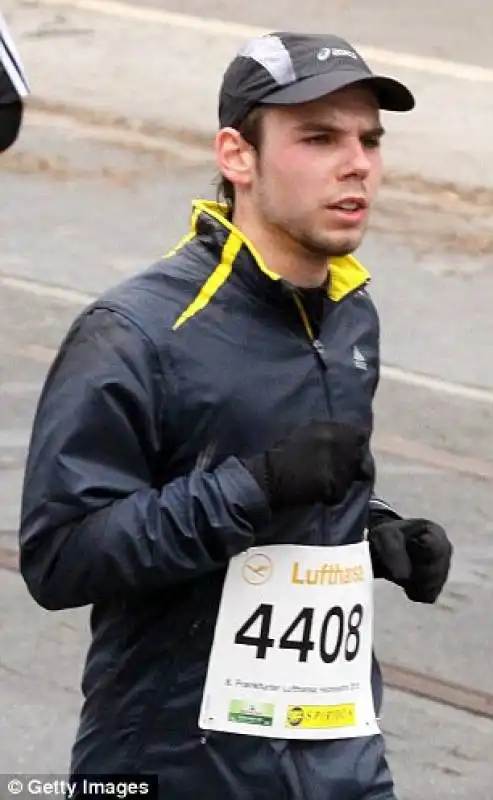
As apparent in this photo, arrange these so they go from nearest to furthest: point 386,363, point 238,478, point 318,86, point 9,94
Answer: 1. point 238,478
2. point 318,86
3. point 9,94
4. point 386,363

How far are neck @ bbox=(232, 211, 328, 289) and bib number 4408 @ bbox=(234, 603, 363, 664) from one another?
0.63 metres

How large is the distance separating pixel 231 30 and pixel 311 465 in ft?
27.1

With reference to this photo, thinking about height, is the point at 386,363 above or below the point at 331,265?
below

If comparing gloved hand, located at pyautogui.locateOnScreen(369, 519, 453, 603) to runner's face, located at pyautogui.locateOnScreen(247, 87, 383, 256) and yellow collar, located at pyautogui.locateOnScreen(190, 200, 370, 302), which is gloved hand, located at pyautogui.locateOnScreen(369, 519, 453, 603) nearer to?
yellow collar, located at pyautogui.locateOnScreen(190, 200, 370, 302)

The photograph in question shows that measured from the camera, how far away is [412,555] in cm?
360

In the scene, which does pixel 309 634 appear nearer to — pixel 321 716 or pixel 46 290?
pixel 321 716

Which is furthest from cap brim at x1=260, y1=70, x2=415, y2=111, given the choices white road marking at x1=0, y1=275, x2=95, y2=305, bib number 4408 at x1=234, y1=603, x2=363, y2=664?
white road marking at x1=0, y1=275, x2=95, y2=305

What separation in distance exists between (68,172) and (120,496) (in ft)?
22.0

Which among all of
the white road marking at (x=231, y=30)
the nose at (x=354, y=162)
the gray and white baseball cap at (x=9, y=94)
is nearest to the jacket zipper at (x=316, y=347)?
the nose at (x=354, y=162)

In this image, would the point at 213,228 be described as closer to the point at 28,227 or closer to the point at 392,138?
the point at 28,227

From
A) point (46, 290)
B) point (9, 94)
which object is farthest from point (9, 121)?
point (46, 290)

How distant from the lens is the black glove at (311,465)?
301 cm

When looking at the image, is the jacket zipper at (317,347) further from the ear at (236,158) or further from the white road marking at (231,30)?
the white road marking at (231,30)

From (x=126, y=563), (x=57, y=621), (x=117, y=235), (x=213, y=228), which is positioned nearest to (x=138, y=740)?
(x=126, y=563)
